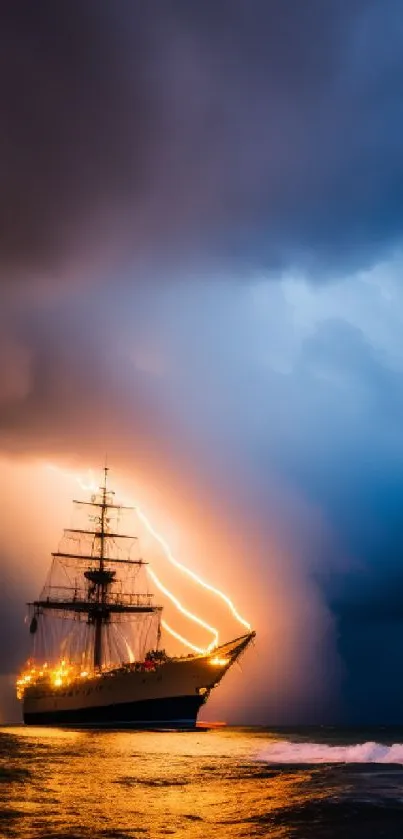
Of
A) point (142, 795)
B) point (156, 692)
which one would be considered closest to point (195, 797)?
point (142, 795)

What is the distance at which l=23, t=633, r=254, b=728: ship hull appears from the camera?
90438mm

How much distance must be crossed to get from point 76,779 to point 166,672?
56.3m

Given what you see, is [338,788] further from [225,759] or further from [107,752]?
[107,752]

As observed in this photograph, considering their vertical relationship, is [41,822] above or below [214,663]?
below

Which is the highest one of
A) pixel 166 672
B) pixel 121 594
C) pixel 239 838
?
pixel 121 594

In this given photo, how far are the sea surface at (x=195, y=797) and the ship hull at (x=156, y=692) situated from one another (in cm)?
4010

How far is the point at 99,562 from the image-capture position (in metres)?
114

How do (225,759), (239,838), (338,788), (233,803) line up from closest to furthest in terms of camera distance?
1. (239,838)
2. (233,803)
3. (338,788)
4. (225,759)

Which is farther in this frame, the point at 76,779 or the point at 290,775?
the point at 290,775

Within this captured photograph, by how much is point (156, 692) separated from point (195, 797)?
211 ft

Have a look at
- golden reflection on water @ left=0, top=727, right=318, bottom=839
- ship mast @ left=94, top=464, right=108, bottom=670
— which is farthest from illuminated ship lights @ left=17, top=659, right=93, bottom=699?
golden reflection on water @ left=0, top=727, right=318, bottom=839

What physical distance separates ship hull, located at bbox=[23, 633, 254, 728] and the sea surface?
4010cm

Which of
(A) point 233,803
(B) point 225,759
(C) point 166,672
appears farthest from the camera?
(C) point 166,672

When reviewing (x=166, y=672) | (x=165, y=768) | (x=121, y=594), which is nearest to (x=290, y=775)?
(x=165, y=768)
